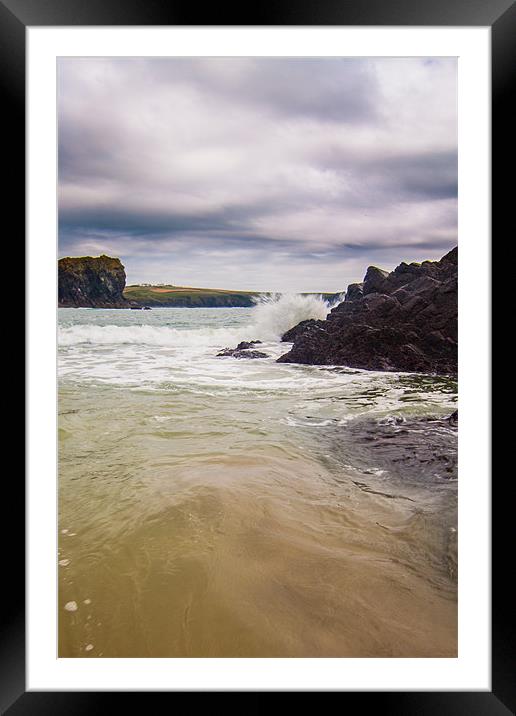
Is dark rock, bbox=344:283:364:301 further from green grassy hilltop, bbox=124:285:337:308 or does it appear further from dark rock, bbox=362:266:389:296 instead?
green grassy hilltop, bbox=124:285:337:308

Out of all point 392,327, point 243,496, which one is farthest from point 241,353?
point 243,496

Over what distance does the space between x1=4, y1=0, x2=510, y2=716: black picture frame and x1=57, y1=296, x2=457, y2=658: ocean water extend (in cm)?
14

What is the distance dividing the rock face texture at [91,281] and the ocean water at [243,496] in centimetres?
12

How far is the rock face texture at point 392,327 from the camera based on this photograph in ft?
8.16

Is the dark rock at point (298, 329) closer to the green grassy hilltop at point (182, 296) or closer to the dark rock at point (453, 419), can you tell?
the green grassy hilltop at point (182, 296)

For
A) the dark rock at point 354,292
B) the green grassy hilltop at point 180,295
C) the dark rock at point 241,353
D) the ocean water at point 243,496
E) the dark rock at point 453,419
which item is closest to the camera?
the ocean water at point 243,496

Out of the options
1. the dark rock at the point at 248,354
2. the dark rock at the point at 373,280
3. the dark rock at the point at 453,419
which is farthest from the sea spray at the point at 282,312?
the dark rock at the point at 453,419

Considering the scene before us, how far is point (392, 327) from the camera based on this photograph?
2.91 metres

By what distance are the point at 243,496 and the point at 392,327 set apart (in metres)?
1.80

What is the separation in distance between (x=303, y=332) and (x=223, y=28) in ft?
6.64

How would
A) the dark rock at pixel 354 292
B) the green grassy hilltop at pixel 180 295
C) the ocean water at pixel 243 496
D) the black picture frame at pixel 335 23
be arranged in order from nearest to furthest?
the black picture frame at pixel 335 23, the ocean water at pixel 243 496, the green grassy hilltop at pixel 180 295, the dark rock at pixel 354 292

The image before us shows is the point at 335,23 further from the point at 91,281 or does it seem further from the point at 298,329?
the point at 298,329

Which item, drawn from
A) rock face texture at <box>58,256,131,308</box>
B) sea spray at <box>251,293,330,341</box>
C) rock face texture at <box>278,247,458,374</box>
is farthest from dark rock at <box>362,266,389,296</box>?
rock face texture at <box>58,256,131,308</box>
